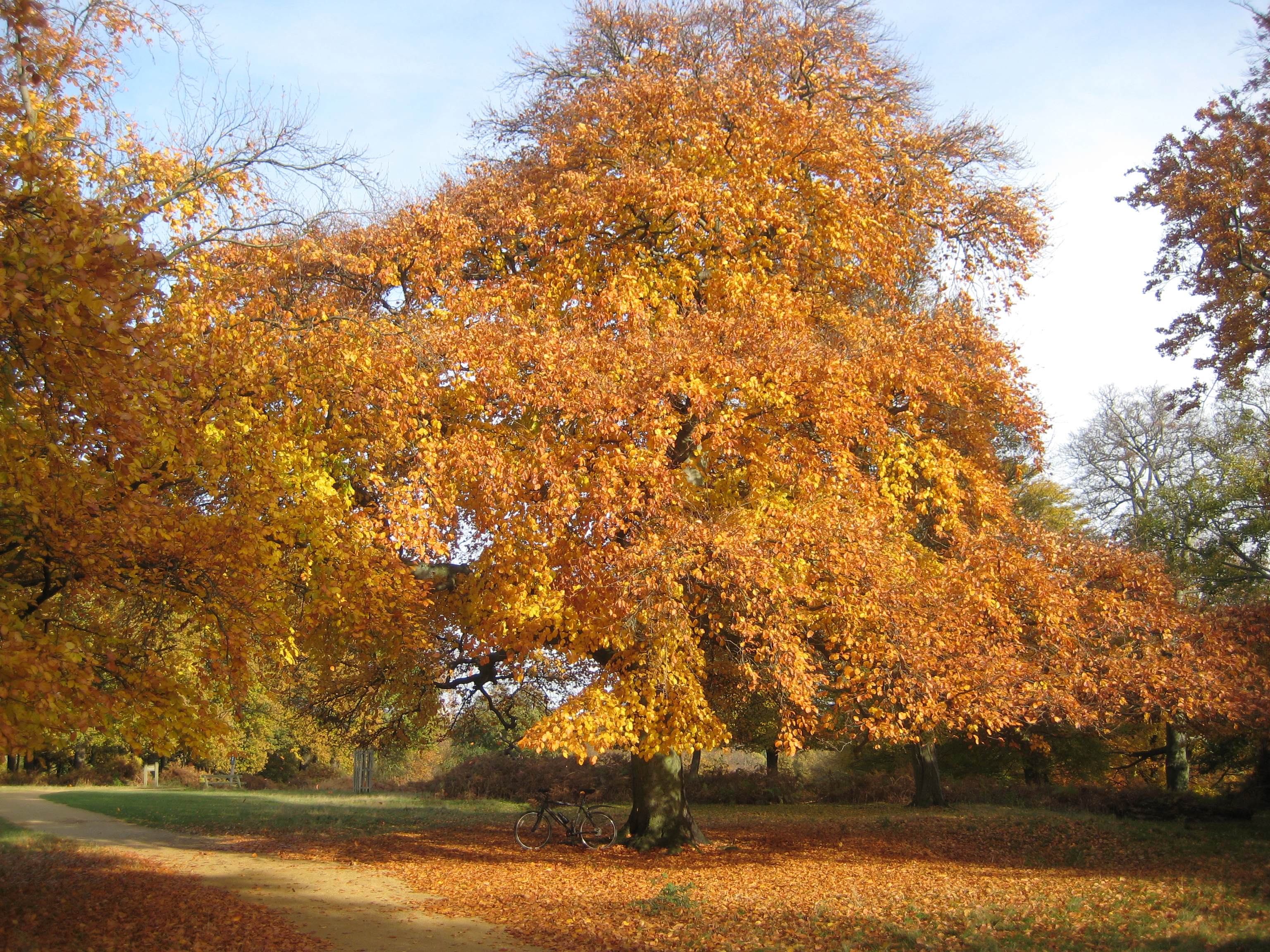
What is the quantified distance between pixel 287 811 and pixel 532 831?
11.6m

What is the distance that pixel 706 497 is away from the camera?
1359 cm

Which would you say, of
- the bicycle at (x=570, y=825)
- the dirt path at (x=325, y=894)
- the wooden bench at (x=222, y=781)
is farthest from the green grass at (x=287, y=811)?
the wooden bench at (x=222, y=781)

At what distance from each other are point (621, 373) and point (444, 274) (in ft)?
14.2

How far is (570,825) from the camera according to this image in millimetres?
15789

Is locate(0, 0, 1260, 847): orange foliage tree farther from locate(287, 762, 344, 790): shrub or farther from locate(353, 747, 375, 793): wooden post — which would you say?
locate(287, 762, 344, 790): shrub

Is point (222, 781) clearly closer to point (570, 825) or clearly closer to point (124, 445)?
point (570, 825)

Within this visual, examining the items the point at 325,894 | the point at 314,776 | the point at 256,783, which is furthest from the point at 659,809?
the point at 314,776

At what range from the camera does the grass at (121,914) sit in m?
7.96

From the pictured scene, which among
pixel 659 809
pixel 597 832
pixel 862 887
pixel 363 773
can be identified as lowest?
pixel 363 773

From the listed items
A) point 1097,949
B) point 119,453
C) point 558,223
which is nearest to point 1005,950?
point 1097,949

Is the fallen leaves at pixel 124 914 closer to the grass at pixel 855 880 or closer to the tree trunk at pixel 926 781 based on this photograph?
the grass at pixel 855 880

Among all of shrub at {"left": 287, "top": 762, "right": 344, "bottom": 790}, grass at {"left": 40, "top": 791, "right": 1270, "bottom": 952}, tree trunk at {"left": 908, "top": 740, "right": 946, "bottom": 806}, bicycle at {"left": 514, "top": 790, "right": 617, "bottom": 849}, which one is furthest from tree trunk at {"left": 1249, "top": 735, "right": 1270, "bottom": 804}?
shrub at {"left": 287, "top": 762, "right": 344, "bottom": 790}

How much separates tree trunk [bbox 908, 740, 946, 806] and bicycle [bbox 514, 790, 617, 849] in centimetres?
1022

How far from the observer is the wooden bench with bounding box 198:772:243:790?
40.7 meters
